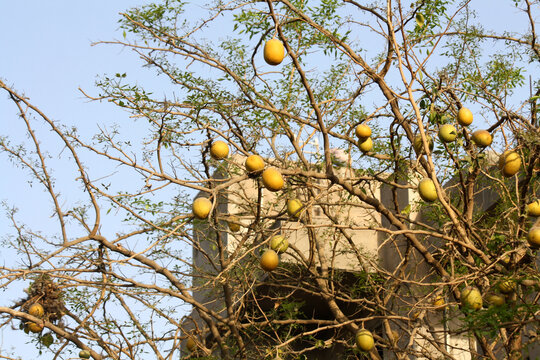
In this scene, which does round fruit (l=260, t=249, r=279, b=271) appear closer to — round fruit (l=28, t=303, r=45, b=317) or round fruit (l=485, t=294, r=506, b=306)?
round fruit (l=485, t=294, r=506, b=306)

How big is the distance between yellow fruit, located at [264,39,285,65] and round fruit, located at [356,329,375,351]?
1860 millimetres

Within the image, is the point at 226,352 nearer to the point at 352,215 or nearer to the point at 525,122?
the point at 525,122

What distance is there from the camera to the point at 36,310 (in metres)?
5.75

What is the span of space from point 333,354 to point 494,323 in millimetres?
6897

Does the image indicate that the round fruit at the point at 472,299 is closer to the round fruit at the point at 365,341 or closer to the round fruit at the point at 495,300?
the round fruit at the point at 495,300

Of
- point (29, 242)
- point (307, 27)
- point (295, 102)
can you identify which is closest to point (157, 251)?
point (29, 242)

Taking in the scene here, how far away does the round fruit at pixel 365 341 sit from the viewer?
483cm

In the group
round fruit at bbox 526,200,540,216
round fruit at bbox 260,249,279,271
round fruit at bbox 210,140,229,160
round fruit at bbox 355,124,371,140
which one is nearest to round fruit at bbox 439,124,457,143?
round fruit at bbox 355,124,371,140

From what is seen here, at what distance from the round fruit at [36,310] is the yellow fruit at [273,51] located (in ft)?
9.05

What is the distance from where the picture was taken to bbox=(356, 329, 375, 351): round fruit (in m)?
4.83

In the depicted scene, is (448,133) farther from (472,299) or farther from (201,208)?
(201,208)

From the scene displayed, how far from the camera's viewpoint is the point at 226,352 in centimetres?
606

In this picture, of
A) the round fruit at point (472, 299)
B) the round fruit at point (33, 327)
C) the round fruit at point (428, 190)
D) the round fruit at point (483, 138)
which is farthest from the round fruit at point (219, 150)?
the round fruit at point (33, 327)

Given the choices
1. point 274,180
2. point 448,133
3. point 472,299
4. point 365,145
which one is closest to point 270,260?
point 274,180
